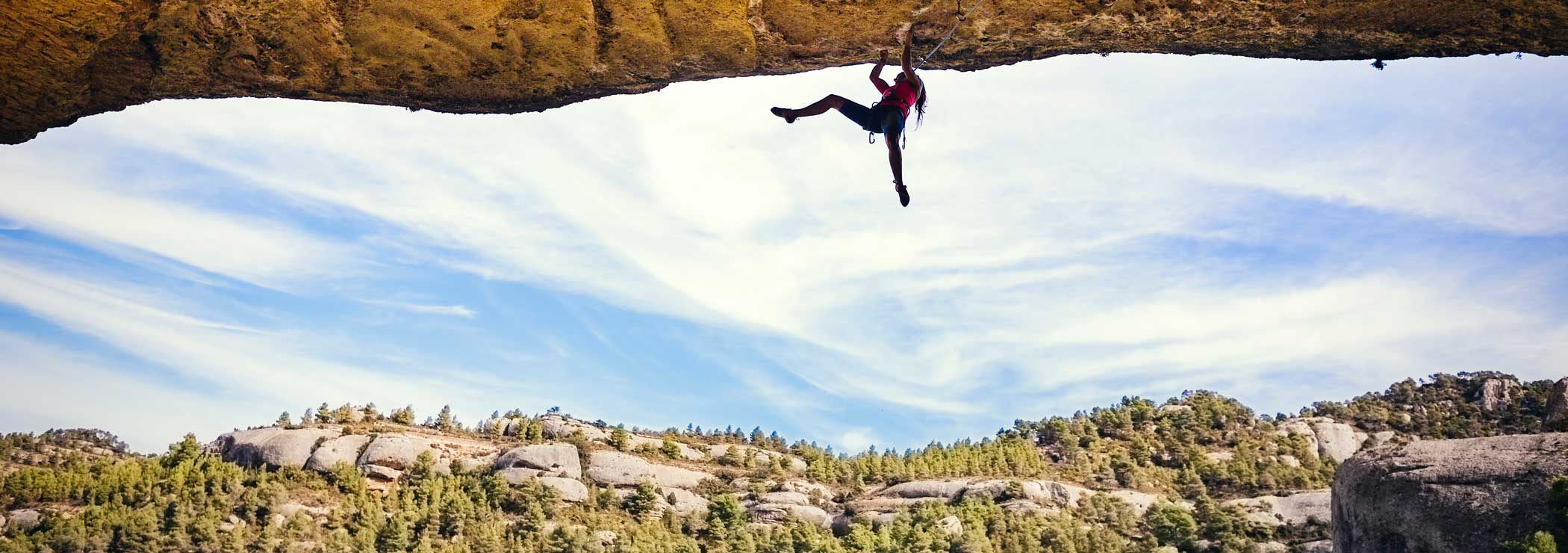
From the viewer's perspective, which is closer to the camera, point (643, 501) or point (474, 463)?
point (643, 501)

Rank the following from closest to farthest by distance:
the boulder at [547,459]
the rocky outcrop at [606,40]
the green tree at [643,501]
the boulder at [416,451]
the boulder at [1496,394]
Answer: the rocky outcrop at [606,40]
the green tree at [643,501]
the boulder at [416,451]
the boulder at [547,459]
the boulder at [1496,394]

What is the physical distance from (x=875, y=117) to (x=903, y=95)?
32 centimetres

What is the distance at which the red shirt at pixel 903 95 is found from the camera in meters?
9.20

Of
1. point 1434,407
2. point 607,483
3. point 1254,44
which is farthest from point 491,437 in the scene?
point 1434,407

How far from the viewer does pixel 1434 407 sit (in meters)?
48.0

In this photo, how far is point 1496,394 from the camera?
156 ft

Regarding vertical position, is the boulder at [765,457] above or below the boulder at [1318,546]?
above

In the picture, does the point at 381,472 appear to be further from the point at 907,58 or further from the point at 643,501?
the point at 907,58

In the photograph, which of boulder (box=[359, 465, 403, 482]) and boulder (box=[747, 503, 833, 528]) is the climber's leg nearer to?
boulder (box=[747, 503, 833, 528])

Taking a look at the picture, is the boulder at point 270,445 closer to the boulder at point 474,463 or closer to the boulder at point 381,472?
the boulder at point 381,472

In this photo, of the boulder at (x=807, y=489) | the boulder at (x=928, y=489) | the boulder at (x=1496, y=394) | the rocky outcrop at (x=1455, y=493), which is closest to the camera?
the rocky outcrop at (x=1455, y=493)

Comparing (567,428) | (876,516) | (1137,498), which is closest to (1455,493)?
(876,516)

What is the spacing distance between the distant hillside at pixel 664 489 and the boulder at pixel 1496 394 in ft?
0.42

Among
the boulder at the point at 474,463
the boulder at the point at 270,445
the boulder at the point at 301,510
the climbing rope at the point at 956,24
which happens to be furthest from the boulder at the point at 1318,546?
the boulder at the point at 270,445
